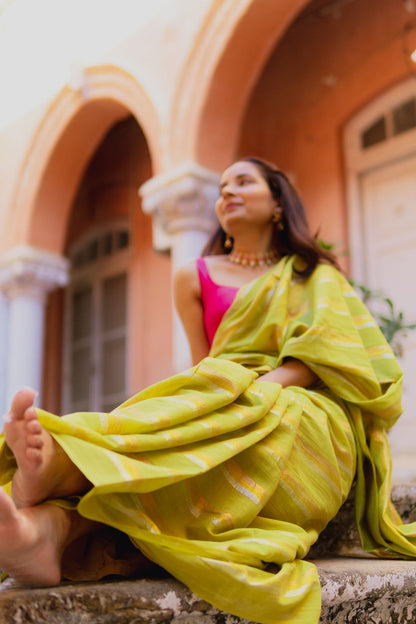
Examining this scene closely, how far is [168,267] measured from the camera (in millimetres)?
6969

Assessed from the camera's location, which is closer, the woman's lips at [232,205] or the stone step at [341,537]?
the stone step at [341,537]

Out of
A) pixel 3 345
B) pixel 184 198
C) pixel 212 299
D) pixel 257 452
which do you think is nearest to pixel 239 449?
pixel 257 452

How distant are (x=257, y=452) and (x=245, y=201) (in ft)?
3.43

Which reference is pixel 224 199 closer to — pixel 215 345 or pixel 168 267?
pixel 215 345

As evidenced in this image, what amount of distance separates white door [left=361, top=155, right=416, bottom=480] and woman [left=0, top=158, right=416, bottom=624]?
11.1 feet

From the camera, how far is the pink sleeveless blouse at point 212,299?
212 centimetres

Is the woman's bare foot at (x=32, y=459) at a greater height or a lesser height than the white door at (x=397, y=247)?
lesser

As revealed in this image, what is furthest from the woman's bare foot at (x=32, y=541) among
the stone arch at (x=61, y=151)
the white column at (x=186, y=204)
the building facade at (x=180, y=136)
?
the stone arch at (x=61, y=151)

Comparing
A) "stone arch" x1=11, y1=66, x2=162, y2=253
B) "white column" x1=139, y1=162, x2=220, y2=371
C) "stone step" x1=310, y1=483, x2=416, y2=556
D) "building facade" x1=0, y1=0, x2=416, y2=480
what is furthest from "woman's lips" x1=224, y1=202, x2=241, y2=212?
"stone arch" x1=11, y1=66, x2=162, y2=253

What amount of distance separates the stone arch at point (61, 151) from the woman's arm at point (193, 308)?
12.7ft

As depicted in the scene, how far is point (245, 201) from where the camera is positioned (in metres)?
2.27

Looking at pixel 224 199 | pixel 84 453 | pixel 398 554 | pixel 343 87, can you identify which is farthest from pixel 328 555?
pixel 343 87

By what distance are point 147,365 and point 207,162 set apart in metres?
2.57

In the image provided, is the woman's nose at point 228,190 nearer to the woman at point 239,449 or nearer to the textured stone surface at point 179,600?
the woman at point 239,449
